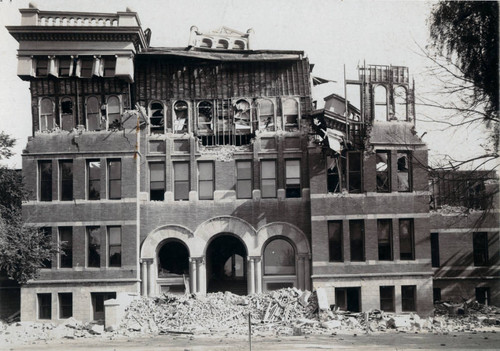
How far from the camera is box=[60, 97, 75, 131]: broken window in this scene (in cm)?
3212

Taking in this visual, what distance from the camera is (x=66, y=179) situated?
3167 centimetres

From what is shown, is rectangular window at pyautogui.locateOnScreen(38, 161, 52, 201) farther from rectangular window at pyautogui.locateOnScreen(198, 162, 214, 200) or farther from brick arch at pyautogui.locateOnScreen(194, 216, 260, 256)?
brick arch at pyautogui.locateOnScreen(194, 216, 260, 256)

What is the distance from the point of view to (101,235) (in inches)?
1220

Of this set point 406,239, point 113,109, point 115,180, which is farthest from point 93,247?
point 406,239

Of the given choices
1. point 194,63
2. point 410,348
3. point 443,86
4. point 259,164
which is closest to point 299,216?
point 259,164

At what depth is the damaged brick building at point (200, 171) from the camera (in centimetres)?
3066

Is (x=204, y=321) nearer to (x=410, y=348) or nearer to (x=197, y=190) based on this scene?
(x=197, y=190)

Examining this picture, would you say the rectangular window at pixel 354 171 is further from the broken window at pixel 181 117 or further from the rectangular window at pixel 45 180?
the rectangular window at pixel 45 180

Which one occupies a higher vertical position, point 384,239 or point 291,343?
point 384,239

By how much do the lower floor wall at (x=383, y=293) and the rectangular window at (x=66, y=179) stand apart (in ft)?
42.7

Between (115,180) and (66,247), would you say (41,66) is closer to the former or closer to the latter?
(115,180)

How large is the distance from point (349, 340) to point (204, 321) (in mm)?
6952

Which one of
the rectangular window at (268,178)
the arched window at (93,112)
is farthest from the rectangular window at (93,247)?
the rectangular window at (268,178)

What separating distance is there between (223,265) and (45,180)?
11.1 meters
